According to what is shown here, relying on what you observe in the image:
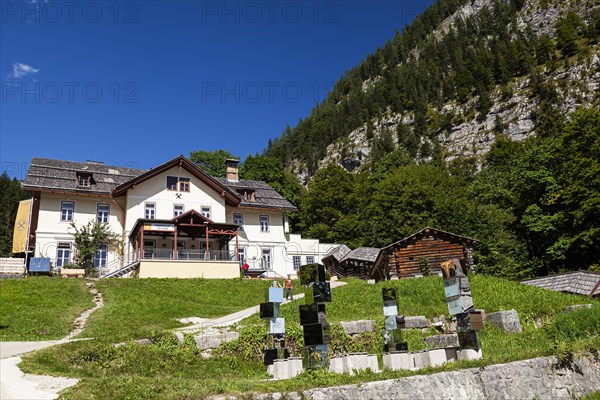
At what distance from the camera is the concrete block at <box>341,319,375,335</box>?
16359 millimetres

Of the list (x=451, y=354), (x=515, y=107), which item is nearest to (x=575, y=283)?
(x=451, y=354)

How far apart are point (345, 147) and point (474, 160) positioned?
40489 millimetres

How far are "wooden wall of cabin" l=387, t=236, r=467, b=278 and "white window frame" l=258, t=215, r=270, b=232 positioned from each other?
15548 mm

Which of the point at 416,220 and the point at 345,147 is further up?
the point at 345,147

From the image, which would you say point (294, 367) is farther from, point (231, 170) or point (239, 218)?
point (231, 170)

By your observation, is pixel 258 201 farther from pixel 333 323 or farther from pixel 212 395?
pixel 212 395

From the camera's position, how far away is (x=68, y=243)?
3788cm

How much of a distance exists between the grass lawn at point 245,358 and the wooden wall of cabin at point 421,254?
38.2 ft

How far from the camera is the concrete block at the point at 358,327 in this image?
53.7 ft

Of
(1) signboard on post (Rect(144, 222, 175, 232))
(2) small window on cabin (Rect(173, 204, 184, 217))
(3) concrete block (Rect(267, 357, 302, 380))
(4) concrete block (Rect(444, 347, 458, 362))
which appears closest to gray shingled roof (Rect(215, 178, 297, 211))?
(2) small window on cabin (Rect(173, 204, 184, 217))

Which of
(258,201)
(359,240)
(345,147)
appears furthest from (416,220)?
(345,147)

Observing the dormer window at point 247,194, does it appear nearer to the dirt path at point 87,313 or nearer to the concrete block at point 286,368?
the dirt path at point 87,313

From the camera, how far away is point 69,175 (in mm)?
39781

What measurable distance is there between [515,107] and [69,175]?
301ft
